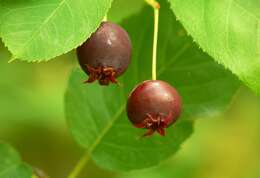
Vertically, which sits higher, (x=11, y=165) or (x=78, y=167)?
(x=78, y=167)

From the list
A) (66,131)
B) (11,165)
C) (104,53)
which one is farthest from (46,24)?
(66,131)

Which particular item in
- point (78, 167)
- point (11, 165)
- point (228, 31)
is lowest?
point (11, 165)

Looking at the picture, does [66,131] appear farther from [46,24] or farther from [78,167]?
[46,24]

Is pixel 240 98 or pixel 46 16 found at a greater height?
pixel 240 98

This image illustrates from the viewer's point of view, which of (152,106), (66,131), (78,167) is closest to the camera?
(152,106)

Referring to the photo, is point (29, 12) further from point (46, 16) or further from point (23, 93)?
point (23, 93)

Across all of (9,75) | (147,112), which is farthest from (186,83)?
(9,75)
